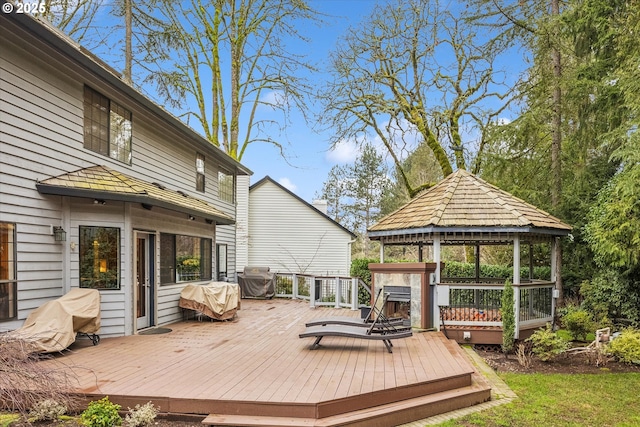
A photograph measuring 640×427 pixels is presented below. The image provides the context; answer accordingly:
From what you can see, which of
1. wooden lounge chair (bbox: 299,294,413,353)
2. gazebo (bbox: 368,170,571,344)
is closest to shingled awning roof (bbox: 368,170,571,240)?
gazebo (bbox: 368,170,571,344)

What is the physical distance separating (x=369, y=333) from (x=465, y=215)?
12.9 ft

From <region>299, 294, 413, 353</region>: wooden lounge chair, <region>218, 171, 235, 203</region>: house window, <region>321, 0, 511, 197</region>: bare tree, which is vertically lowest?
<region>299, 294, 413, 353</region>: wooden lounge chair

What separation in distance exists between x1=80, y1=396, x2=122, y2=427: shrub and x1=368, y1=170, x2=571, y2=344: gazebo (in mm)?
6288

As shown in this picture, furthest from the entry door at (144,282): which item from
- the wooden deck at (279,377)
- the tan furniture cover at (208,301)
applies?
the tan furniture cover at (208,301)

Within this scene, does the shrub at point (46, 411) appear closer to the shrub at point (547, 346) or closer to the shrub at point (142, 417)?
the shrub at point (142, 417)

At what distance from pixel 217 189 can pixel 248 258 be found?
8.20m

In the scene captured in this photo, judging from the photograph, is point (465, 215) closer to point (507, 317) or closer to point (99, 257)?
point (507, 317)

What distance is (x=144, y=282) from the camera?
30.1 feet

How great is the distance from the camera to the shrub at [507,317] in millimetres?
8648

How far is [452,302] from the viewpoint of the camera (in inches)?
373

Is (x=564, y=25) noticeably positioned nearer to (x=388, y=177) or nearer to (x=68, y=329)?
(x=68, y=329)

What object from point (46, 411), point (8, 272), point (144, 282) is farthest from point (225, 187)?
point (46, 411)

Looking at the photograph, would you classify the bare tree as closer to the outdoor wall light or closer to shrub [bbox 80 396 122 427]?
the outdoor wall light

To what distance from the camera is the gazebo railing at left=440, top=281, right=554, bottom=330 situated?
30.0 feet
